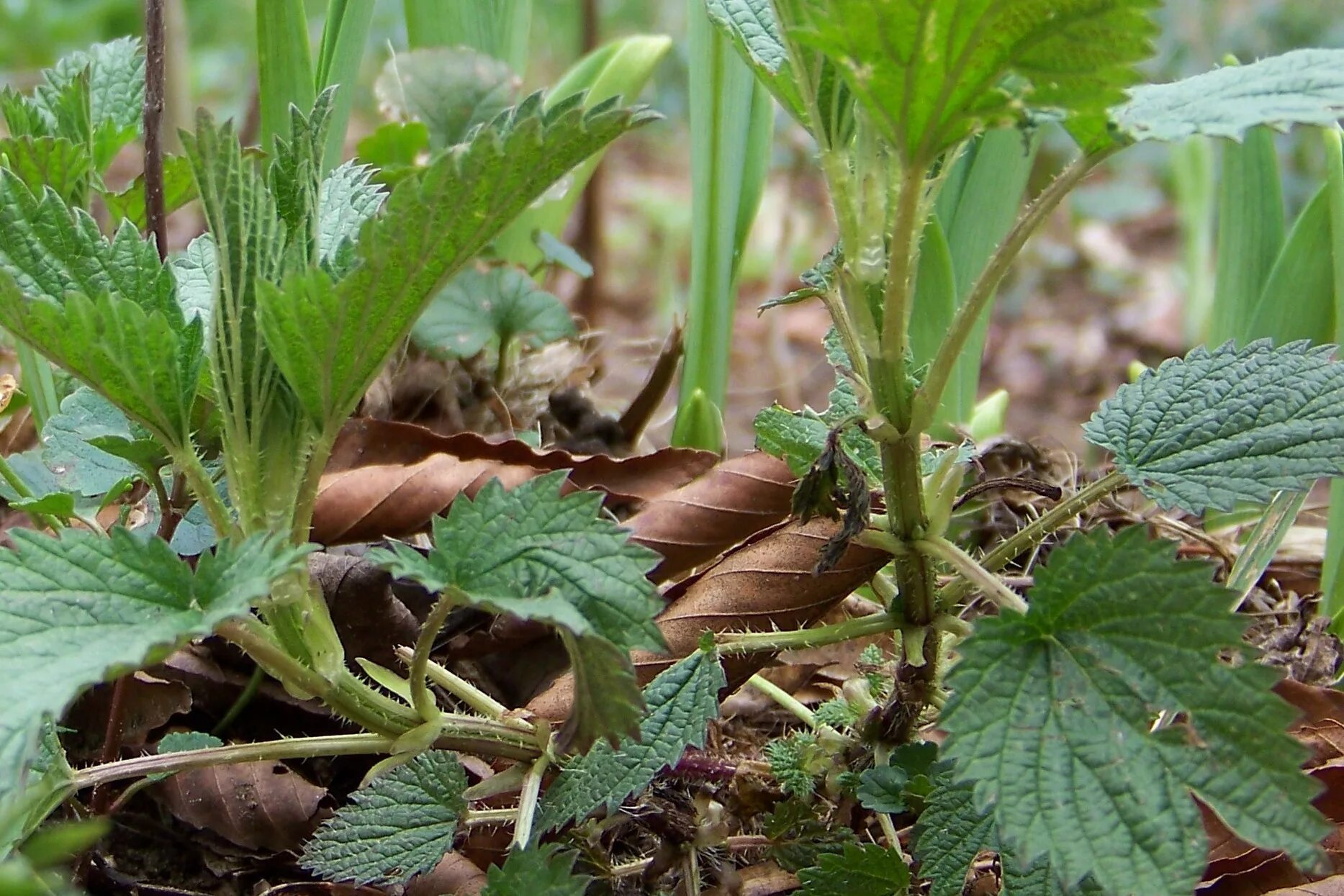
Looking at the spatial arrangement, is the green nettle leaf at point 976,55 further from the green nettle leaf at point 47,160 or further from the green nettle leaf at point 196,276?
the green nettle leaf at point 47,160

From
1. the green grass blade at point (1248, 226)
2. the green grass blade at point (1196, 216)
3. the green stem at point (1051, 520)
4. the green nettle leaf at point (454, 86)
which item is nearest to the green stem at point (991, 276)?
the green stem at point (1051, 520)

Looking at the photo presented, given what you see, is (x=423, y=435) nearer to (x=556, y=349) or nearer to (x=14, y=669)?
(x=556, y=349)

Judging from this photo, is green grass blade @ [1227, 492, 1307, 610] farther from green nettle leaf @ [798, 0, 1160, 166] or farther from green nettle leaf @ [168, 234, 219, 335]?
green nettle leaf @ [168, 234, 219, 335]

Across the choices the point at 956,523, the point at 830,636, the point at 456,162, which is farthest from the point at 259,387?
the point at 956,523

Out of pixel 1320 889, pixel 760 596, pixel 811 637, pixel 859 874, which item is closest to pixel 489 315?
pixel 760 596

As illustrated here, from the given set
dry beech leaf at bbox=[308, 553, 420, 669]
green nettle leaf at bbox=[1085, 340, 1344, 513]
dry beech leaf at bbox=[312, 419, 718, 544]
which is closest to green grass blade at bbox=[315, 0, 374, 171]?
dry beech leaf at bbox=[312, 419, 718, 544]

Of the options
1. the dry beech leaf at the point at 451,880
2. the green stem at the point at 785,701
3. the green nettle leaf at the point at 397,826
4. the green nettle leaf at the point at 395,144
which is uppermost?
the green nettle leaf at the point at 395,144
